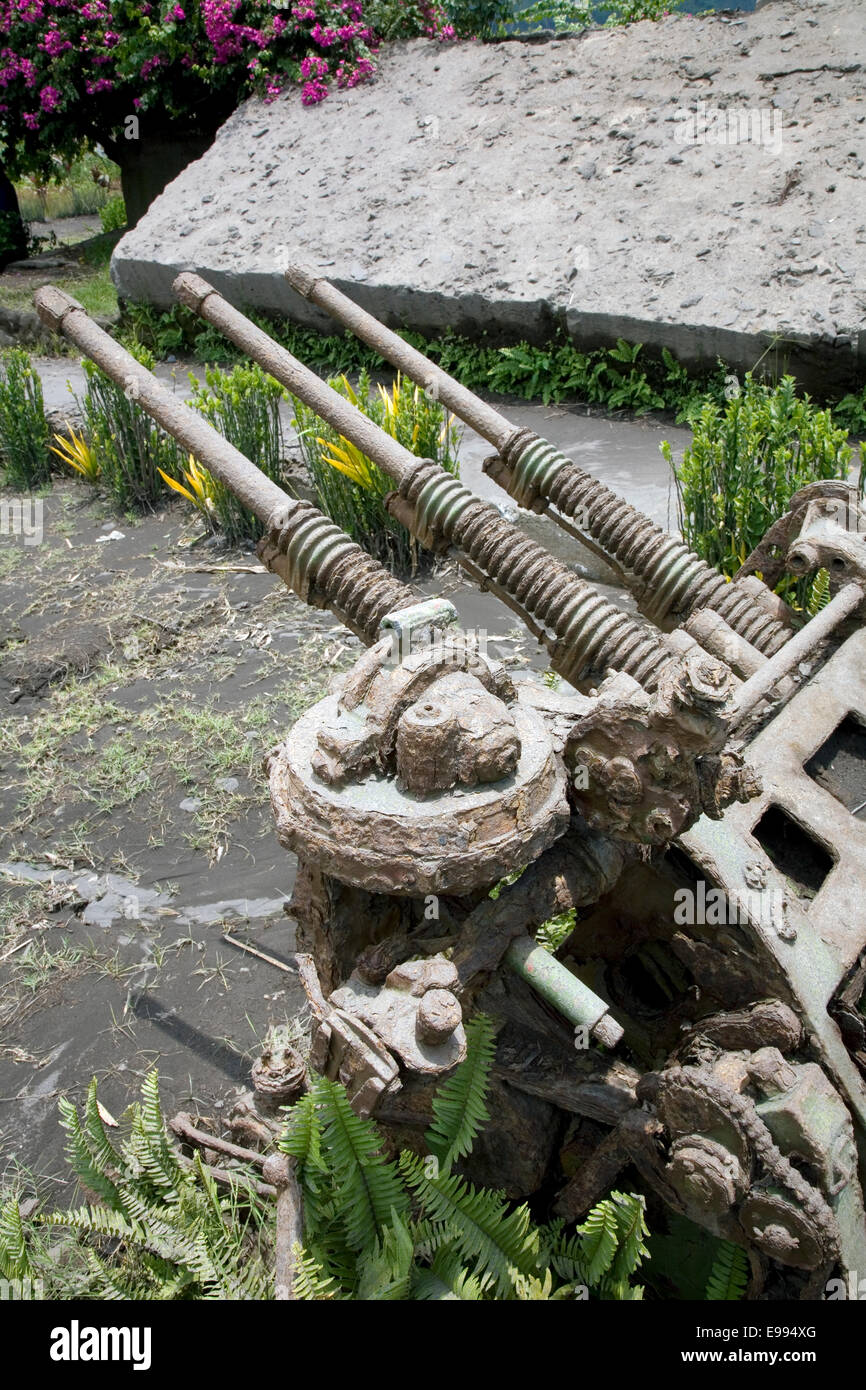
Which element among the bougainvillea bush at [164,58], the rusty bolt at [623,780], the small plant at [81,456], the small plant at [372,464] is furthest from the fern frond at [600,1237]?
the bougainvillea bush at [164,58]

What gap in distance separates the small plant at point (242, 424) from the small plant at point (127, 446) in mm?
684

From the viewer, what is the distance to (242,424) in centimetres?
669

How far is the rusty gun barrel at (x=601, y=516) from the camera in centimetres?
311

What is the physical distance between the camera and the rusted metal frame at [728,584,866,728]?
92.6 inches

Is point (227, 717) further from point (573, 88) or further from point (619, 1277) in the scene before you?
point (573, 88)

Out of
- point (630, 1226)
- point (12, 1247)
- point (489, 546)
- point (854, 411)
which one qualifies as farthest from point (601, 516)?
point (854, 411)

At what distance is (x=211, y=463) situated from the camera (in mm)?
3117

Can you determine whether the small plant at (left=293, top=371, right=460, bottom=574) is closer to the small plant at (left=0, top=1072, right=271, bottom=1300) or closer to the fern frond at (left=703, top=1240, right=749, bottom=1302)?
the small plant at (left=0, top=1072, right=271, bottom=1300)

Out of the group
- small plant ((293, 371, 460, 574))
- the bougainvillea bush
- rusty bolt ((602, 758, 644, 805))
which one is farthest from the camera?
the bougainvillea bush

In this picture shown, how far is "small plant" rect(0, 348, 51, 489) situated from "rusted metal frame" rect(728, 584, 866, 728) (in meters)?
6.92

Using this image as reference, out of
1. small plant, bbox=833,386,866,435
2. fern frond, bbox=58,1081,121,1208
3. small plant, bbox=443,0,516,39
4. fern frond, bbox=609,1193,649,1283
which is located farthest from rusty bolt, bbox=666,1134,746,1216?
small plant, bbox=443,0,516,39

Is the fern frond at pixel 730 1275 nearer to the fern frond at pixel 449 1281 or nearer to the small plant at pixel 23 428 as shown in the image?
the fern frond at pixel 449 1281

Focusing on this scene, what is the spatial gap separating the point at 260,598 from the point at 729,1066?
16.2ft

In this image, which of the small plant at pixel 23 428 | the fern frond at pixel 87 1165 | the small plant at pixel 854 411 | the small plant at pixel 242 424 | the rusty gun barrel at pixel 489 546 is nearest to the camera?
the fern frond at pixel 87 1165
